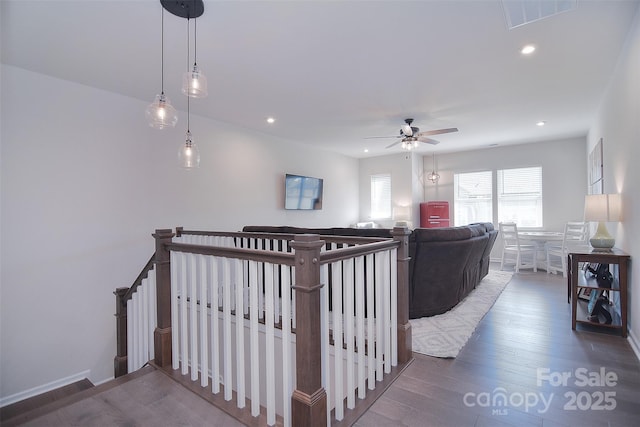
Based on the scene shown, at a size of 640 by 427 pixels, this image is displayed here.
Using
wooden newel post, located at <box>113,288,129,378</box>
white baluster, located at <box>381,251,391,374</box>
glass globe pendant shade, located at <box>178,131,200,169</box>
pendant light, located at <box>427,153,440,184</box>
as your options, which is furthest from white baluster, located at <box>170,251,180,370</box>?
pendant light, located at <box>427,153,440,184</box>

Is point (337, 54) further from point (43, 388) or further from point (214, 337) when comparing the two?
point (43, 388)

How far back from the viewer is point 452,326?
10.2 feet

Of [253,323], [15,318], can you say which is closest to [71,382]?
[15,318]

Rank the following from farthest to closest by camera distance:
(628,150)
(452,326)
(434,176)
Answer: (434,176) < (452,326) < (628,150)

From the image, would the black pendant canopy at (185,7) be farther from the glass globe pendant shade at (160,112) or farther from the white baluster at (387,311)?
the white baluster at (387,311)

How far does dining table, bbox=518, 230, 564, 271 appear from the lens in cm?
584

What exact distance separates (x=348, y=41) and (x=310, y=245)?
2067 millimetres

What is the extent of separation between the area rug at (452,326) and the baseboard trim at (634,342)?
115cm

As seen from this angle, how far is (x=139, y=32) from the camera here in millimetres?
2555

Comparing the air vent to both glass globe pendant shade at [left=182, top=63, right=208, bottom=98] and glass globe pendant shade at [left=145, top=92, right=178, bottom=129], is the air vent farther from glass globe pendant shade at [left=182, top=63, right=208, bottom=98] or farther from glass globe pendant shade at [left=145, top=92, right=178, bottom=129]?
glass globe pendant shade at [left=145, top=92, right=178, bottom=129]

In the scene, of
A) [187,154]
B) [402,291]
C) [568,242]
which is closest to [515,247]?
[568,242]

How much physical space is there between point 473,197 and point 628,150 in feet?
15.8

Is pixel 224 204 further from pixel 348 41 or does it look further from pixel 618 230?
pixel 618 230

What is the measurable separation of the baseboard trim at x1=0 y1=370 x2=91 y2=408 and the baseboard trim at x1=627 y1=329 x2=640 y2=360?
5.22m
